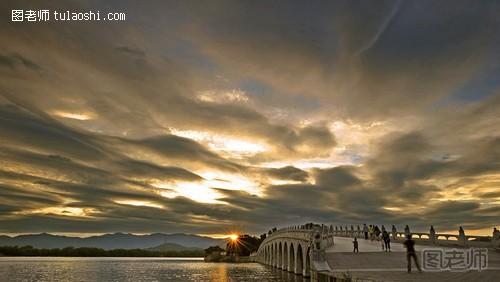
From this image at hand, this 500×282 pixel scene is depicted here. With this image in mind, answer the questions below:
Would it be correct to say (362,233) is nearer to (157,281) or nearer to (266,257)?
(157,281)

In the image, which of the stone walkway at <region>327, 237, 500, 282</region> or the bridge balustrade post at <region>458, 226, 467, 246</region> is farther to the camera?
the bridge balustrade post at <region>458, 226, 467, 246</region>

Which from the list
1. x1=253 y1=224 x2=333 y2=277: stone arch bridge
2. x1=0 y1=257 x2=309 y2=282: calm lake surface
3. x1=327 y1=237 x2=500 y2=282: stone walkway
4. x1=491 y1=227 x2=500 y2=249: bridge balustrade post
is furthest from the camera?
x1=0 y1=257 x2=309 y2=282: calm lake surface

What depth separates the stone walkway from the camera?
23828mm

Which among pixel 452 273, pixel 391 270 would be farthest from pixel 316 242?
pixel 452 273

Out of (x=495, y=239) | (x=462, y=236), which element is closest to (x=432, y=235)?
(x=462, y=236)

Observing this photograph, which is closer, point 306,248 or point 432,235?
point 432,235

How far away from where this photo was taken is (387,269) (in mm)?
29719

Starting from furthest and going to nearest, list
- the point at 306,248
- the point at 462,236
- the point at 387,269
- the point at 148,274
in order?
the point at 148,274 < the point at 306,248 < the point at 462,236 < the point at 387,269

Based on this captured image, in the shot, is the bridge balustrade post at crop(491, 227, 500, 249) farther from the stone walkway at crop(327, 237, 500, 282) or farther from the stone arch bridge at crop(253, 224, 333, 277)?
the stone arch bridge at crop(253, 224, 333, 277)

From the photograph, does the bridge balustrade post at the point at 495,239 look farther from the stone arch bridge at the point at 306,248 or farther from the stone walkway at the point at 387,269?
the stone arch bridge at the point at 306,248

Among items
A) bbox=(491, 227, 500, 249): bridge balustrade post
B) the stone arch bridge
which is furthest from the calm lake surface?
bbox=(491, 227, 500, 249): bridge balustrade post

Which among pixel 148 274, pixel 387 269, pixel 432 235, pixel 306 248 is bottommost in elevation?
pixel 148 274

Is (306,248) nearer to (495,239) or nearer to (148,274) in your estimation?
(495,239)

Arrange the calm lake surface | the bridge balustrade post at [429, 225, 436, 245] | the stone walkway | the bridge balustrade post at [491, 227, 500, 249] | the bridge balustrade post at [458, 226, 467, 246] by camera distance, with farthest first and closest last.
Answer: the calm lake surface
the bridge balustrade post at [429, 225, 436, 245]
the bridge balustrade post at [458, 226, 467, 246]
the bridge balustrade post at [491, 227, 500, 249]
the stone walkway
